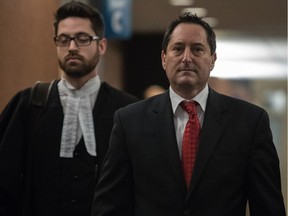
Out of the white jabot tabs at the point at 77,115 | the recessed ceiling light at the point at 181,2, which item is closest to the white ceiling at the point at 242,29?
the recessed ceiling light at the point at 181,2

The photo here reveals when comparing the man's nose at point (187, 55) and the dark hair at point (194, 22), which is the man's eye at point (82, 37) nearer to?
the dark hair at point (194, 22)

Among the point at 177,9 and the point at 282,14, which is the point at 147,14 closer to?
the point at 177,9

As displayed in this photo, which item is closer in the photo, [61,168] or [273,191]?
[273,191]

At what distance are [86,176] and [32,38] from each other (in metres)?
1.21

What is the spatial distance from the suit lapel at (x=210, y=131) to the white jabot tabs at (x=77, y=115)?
0.87 meters

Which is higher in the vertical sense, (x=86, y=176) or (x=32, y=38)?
(x=32, y=38)

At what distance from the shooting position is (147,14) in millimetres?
13969

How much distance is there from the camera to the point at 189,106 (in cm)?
335

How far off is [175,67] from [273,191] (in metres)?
0.69

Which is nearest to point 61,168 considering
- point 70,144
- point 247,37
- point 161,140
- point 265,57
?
point 70,144

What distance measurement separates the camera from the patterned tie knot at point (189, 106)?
3336 mm

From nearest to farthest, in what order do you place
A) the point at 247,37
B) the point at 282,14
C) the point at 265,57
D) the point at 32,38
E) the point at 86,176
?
1. the point at 86,176
2. the point at 32,38
3. the point at 282,14
4. the point at 247,37
5. the point at 265,57

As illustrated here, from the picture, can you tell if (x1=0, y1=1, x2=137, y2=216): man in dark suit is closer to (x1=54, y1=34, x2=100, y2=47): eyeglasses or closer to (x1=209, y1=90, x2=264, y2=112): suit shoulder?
(x1=54, y1=34, x2=100, y2=47): eyeglasses

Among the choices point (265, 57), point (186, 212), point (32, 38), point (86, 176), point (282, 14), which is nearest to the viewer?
point (186, 212)
